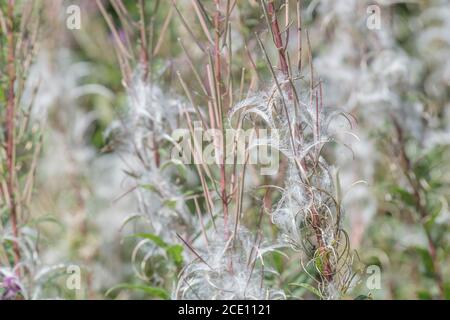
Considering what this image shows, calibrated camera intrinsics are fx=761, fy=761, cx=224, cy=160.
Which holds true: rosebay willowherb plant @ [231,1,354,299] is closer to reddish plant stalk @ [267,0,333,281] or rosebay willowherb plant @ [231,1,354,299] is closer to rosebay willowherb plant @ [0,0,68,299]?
reddish plant stalk @ [267,0,333,281]

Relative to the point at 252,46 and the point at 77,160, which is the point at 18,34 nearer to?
the point at 252,46

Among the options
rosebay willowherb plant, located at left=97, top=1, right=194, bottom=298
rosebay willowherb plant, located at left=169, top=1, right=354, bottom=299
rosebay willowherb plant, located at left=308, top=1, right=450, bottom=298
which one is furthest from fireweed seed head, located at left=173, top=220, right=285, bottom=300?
rosebay willowherb plant, located at left=308, top=1, right=450, bottom=298

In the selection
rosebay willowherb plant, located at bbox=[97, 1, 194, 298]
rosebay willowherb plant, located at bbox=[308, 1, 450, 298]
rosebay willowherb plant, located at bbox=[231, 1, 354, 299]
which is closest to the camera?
rosebay willowherb plant, located at bbox=[231, 1, 354, 299]

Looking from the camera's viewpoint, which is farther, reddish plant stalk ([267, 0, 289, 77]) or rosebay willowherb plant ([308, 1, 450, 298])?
rosebay willowherb plant ([308, 1, 450, 298])

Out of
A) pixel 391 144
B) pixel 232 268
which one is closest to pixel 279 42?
pixel 232 268

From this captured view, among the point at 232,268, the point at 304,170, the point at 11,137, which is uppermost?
the point at 11,137

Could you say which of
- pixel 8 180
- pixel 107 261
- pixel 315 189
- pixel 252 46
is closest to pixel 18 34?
pixel 8 180

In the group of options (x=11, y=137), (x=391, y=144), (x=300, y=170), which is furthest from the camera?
(x=391, y=144)

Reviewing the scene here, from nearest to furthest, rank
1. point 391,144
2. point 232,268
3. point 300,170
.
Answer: point 300,170 → point 232,268 → point 391,144

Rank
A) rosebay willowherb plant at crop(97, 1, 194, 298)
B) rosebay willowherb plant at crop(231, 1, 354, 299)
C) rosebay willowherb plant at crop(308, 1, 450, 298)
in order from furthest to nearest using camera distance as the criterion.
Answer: rosebay willowherb plant at crop(308, 1, 450, 298) → rosebay willowherb plant at crop(97, 1, 194, 298) → rosebay willowherb plant at crop(231, 1, 354, 299)

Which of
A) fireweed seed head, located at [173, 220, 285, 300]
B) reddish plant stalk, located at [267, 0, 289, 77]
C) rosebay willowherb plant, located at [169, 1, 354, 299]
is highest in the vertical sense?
reddish plant stalk, located at [267, 0, 289, 77]

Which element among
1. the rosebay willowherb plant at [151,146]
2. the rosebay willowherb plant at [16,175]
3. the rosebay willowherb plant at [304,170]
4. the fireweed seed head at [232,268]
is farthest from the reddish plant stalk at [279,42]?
the rosebay willowherb plant at [16,175]

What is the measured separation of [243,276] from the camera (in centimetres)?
139

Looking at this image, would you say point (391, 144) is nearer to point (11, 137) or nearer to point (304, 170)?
point (304, 170)
